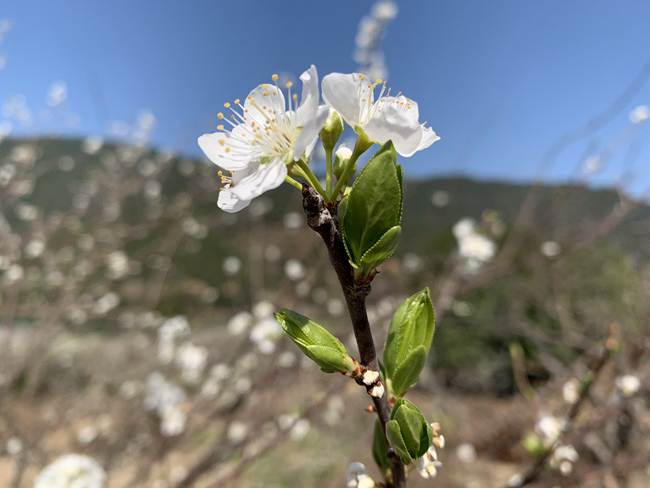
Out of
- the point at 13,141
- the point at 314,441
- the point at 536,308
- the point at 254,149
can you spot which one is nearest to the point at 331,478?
the point at 314,441

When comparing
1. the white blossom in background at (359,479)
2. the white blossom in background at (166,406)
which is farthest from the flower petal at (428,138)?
the white blossom in background at (166,406)

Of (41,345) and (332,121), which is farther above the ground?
(332,121)

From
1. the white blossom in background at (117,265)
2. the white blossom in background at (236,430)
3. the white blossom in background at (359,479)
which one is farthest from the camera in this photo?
the white blossom in background at (117,265)

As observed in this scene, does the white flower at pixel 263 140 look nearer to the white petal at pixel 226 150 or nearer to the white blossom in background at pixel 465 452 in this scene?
the white petal at pixel 226 150

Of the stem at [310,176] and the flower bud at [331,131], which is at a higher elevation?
the flower bud at [331,131]

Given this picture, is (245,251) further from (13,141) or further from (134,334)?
(13,141)

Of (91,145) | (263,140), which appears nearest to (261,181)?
(263,140)

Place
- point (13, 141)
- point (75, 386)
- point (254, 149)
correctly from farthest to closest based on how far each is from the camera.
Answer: point (13, 141) < point (75, 386) < point (254, 149)

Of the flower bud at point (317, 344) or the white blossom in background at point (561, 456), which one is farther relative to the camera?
the white blossom in background at point (561, 456)
